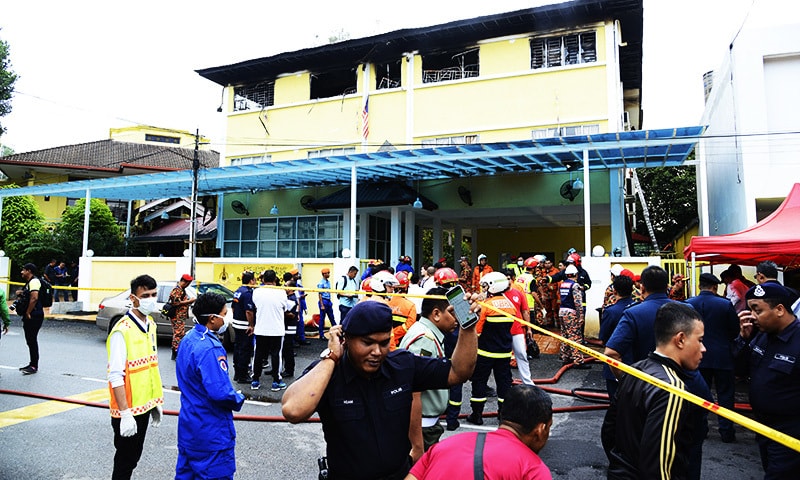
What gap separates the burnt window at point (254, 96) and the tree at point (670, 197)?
21.3 m

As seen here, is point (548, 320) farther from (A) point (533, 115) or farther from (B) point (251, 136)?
(B) point (251, 136)

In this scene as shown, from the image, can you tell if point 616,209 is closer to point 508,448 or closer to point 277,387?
point 277,387

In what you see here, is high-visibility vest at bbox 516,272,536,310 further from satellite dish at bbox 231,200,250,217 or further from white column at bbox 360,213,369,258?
satellite dish at bbox 231,200,250,217

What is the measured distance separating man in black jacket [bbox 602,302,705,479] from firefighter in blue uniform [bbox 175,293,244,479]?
246cm

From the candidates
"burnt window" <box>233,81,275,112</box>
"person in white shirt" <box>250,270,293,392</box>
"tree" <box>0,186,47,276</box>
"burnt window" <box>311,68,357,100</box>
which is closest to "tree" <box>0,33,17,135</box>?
"tree" <box>0,186,47,276</box>

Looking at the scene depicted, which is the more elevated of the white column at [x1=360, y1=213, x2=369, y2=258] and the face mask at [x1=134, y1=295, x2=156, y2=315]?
the white column at [x1=360, y1=213, x2=369, y2=258]

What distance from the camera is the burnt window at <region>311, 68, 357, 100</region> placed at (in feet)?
63.0

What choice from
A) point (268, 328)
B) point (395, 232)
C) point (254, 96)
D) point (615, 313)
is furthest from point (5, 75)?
point (615, 313)

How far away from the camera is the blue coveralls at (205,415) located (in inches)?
132

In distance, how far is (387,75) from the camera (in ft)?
60.0

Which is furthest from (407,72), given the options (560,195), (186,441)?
(186,441)

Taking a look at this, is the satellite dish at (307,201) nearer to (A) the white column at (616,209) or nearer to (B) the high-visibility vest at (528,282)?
(B) the high-visibility vest at (528,282)

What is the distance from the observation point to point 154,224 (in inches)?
1010

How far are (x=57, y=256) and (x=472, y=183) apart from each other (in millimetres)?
17916
